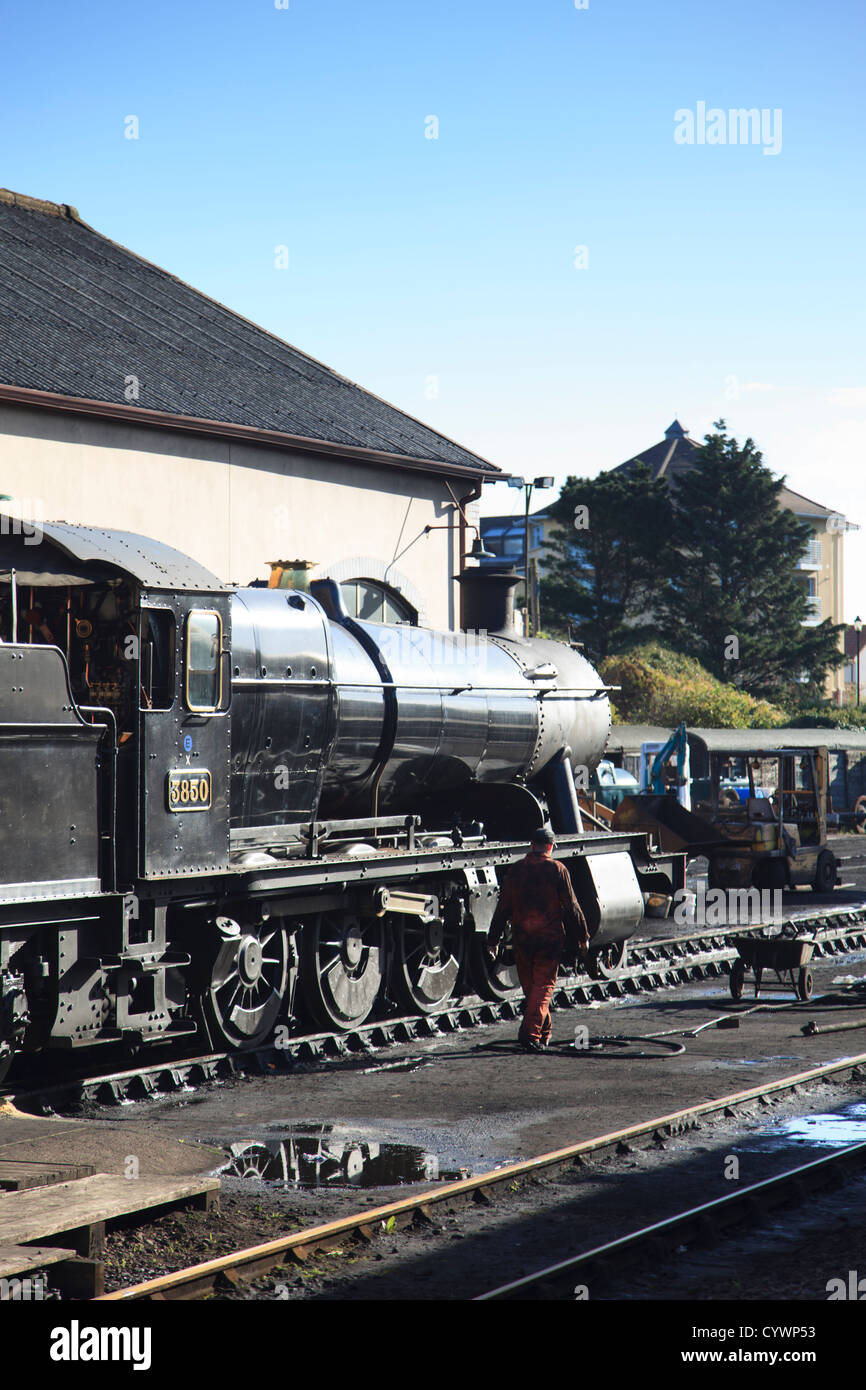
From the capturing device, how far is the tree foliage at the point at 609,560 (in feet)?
172

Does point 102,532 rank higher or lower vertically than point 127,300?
lower

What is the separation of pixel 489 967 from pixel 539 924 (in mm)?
2047

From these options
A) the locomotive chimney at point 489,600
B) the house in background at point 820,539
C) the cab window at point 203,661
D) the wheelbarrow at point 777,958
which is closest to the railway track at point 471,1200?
the cab window at point 203,661

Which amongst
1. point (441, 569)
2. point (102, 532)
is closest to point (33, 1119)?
point (102, 532)

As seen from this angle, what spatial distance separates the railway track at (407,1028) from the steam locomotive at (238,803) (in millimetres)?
185

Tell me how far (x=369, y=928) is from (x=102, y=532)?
4.32 m

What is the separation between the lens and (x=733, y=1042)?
1210 cm

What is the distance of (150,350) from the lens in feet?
79.7

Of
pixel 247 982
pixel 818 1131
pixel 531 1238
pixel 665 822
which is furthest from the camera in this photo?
pixel 665 822

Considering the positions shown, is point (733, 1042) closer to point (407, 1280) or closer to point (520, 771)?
point (520, 771)

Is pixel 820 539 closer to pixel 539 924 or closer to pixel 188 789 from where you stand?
pixel 539 924

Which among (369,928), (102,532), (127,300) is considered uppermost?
(127,300)

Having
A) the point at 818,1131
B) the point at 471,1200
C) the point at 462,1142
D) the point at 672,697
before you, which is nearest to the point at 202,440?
the point at 462,1142

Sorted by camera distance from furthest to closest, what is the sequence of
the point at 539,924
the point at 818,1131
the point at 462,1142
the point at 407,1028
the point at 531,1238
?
the point at 407,1028 → the point at 539,924 → the point at 818,1131 → the point at 462,1142 → the point at 531,1238
